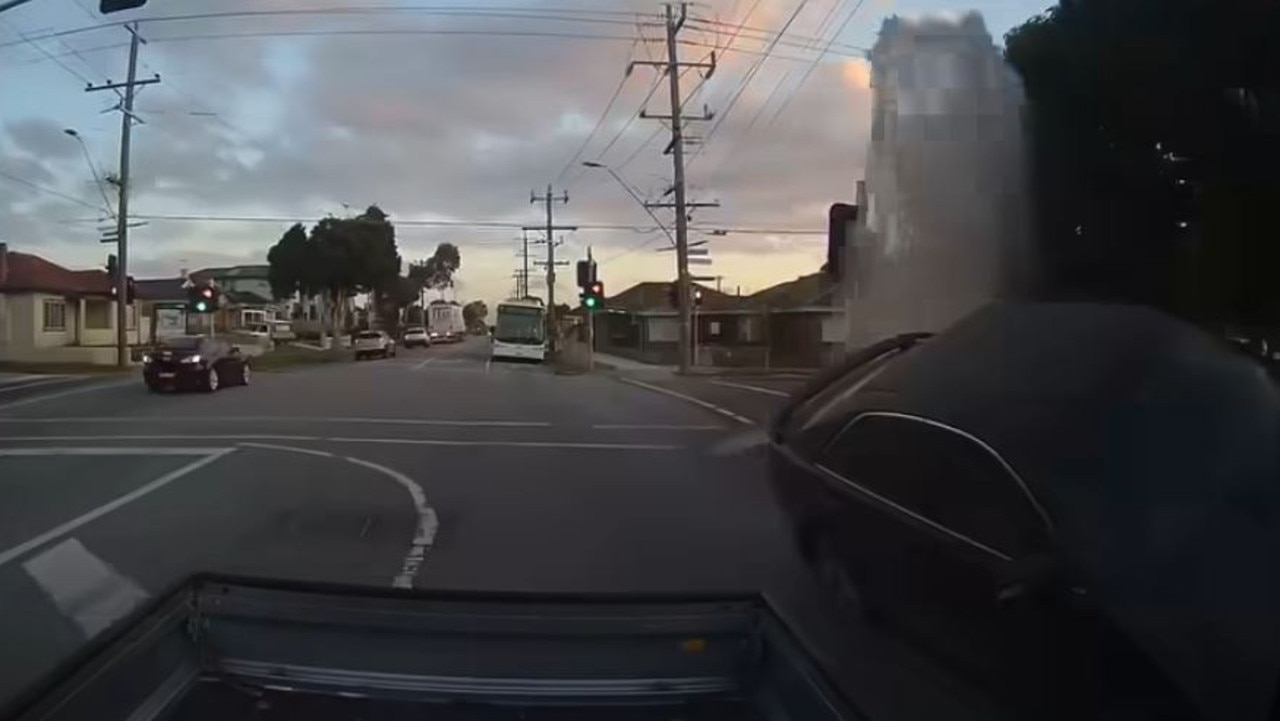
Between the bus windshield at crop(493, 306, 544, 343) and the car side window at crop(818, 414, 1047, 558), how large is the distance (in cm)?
595

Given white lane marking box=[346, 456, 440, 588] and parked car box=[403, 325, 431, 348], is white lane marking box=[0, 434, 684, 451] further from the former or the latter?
parked car box=[403, 325, 431, 348]

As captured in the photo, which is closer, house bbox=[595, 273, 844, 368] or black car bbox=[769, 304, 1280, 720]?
black car bbox=[769, 304, 1280, 720]

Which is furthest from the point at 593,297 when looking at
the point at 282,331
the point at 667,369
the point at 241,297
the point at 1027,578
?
the point at 1027,578

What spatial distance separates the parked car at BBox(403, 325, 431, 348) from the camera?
261 inches

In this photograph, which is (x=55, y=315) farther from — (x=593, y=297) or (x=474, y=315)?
(x=593, y=297)

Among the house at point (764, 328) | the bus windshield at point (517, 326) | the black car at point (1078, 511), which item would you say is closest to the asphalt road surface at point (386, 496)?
the house at point (764, 328)

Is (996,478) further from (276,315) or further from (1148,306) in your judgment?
(276,315)

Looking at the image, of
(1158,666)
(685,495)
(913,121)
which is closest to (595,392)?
(685,495)

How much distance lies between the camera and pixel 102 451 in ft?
20.4

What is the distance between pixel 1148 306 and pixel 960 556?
85 cm

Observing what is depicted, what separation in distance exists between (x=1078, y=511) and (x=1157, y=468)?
0.71 feet

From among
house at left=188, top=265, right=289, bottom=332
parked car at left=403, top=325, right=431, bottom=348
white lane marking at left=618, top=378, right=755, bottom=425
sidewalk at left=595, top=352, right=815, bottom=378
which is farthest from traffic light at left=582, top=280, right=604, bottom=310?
house at left=188, top=265, right=289, bottom=332

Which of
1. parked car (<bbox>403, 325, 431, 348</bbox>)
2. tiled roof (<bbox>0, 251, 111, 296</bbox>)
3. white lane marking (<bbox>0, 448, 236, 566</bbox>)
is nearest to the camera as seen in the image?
white lane marking (<bbox>0, 448, 236, 566</bbox>)

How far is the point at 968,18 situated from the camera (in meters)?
3.35
